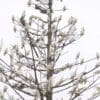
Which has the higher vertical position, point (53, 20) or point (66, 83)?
point (53, 20)

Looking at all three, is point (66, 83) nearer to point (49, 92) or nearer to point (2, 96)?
point (49, 92)

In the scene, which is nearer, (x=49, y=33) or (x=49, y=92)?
(x=49, y=92)

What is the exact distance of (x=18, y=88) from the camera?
35.7 ft

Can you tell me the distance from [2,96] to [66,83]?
5.72ft

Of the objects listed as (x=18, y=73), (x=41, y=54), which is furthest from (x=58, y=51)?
(x=18, y=73)

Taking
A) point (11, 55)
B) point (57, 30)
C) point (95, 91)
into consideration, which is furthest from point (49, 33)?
point (95, 91)

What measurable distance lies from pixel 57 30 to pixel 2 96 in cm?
249

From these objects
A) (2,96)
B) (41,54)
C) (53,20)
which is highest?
(53,20)

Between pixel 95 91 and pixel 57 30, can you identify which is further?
pixel 57 30

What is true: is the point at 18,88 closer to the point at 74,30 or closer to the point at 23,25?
the point at 23,25

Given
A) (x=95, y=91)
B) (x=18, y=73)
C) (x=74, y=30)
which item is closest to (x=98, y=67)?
(x=95, y=91)

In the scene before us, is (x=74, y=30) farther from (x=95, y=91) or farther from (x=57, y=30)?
(x=95, y=91)

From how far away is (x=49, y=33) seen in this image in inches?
455

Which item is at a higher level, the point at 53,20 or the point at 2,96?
the point at 53,20
